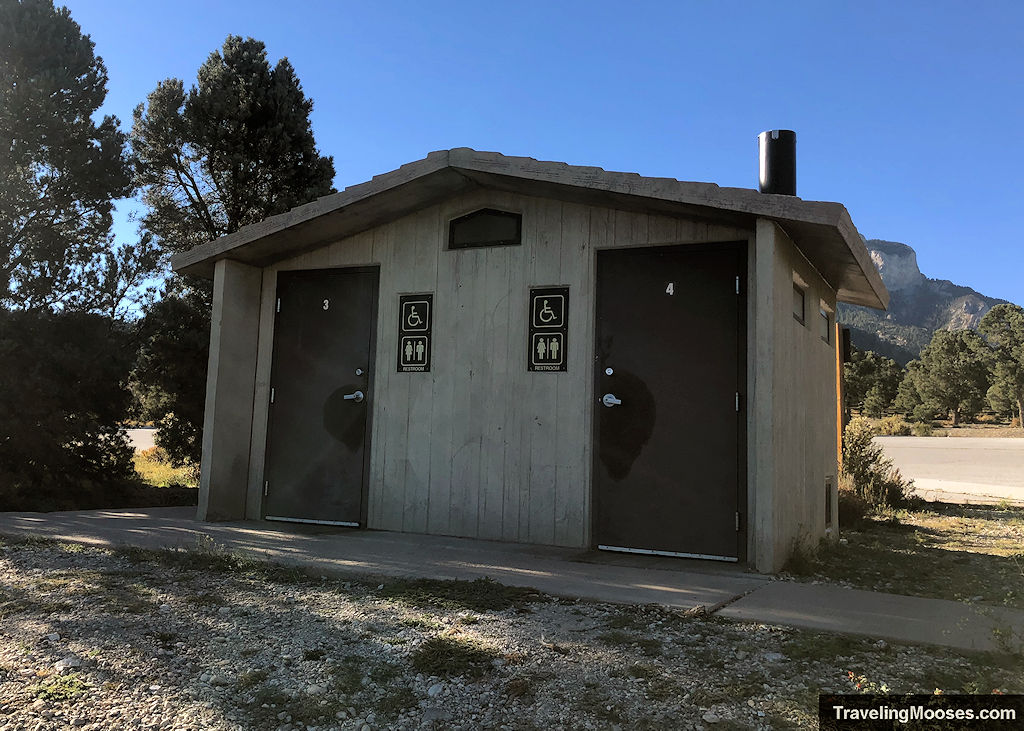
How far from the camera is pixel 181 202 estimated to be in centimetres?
1111

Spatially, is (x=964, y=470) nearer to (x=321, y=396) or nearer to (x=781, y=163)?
(x=781, y=163)

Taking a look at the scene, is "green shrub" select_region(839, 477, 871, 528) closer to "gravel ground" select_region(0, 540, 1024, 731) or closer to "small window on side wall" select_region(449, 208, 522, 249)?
"small window on side wall" select_region(449, 208, 522, 249)

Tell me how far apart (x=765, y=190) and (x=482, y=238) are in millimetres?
2304

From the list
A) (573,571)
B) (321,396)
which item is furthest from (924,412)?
(573,571)

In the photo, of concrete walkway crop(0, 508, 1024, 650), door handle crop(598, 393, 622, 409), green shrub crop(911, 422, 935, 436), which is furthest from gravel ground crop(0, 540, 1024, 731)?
green shrub crop(911, 422, 935, 436)

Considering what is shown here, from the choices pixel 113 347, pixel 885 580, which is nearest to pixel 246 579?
pixel 885 580

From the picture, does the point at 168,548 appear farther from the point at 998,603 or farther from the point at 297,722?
the point at 998,603

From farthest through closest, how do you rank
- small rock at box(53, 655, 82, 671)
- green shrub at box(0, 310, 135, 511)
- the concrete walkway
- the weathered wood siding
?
green shrub at box(0, 310, 135, 511), the weathered wood siding, the concrete walkway, small rock at box(53, 655, 82, 671)

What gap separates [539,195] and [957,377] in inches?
1549

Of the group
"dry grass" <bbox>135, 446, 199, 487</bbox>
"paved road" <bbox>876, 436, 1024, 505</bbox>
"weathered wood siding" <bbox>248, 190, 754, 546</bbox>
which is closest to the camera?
"weathered wood siding" <bbox>248, 190, 754, 546</bbox>

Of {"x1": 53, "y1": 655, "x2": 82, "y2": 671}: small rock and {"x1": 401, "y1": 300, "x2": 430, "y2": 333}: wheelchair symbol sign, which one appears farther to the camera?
{"x1": 401, "y1": 300, "x2": 430, "y2": 333}: wheelchair symbol sign

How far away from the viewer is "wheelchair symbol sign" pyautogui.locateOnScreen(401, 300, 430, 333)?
5.94m

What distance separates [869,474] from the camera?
944cm

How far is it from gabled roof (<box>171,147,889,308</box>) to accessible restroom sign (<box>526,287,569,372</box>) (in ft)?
2.45
